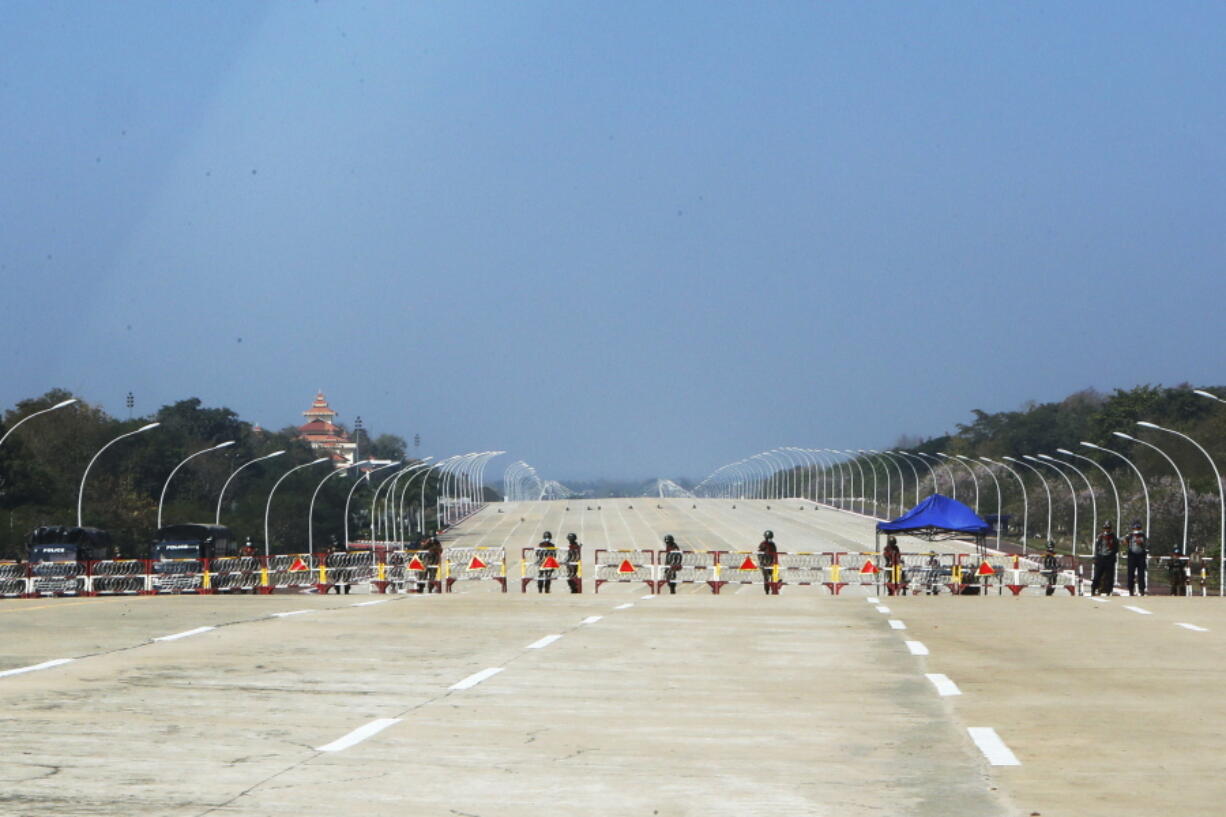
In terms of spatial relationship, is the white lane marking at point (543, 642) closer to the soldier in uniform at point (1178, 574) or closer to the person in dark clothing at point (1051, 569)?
the soldier in uniform at point (1178, 574)

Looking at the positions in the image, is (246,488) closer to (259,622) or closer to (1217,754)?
(259,622)

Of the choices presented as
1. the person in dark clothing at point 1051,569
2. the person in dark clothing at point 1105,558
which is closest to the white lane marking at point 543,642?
the person in dark clothing at point 1105,558

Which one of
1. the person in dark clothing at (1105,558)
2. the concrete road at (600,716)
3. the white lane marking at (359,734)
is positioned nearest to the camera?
the concrete road at (600,716)

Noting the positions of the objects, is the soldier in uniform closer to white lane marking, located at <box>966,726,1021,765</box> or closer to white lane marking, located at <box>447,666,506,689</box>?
white lane marking, located at <box>447,666,506,689</box>

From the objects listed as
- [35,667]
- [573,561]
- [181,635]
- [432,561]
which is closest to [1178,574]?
[573,561]

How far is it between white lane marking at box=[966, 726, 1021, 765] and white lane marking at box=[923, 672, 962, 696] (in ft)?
8.61

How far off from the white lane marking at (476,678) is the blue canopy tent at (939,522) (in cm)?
3580

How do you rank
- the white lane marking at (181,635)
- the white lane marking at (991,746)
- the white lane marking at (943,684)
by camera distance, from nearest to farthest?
the white lane marking at (991,746)
the white lane marking at (943,684)
the white lane marking at (181,635)

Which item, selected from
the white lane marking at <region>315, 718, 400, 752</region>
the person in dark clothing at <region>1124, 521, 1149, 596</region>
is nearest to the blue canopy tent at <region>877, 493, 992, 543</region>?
the person in dark clothing at <region>1124, 521, 1149, 596</region>

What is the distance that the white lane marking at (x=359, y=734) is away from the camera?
11398 millimetres

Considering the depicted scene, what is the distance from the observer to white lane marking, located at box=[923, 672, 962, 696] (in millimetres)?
15523

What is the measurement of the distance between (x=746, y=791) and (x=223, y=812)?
2728 millimetres

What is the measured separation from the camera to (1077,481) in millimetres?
175125

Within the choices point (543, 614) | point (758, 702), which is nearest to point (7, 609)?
point (543, 614)
